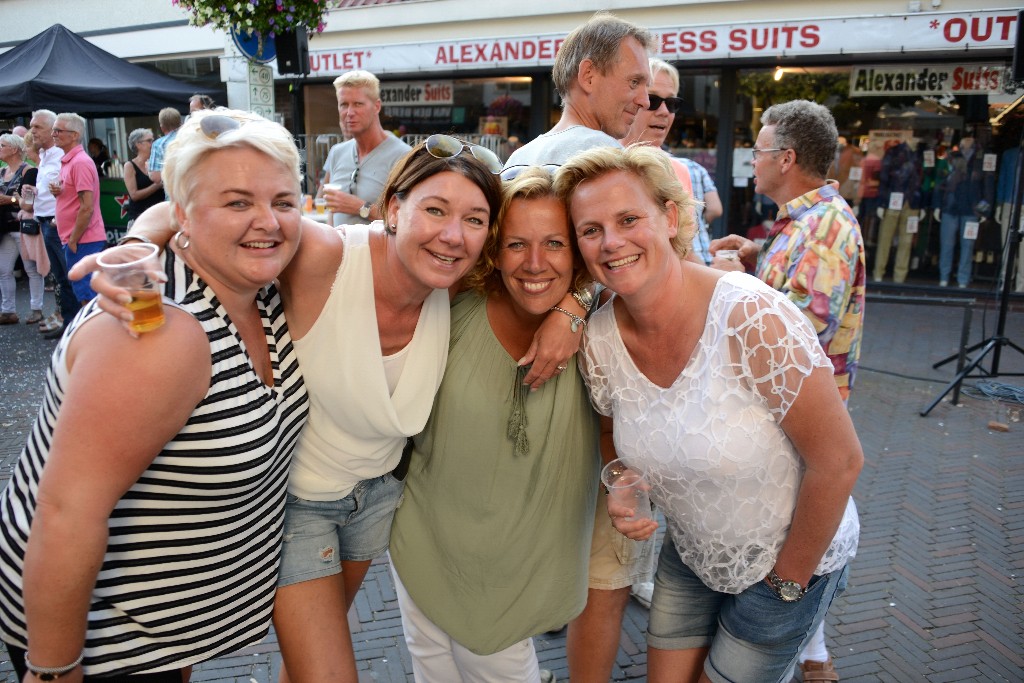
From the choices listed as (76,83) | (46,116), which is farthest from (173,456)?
(76,83)

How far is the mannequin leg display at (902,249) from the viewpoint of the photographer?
11438 mm

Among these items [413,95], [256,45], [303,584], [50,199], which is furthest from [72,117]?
[303,584]

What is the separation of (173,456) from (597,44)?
2.49m

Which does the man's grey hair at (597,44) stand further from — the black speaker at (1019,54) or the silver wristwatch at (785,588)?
the black speaker at (1019,54)

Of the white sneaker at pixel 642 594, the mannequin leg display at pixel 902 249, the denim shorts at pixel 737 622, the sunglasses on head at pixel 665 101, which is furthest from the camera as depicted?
the mannequin leg display at pixel 902 249

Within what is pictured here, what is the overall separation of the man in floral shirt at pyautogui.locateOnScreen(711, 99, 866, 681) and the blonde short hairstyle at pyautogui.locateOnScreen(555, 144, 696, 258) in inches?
41.8

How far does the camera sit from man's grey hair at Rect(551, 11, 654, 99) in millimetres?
3359

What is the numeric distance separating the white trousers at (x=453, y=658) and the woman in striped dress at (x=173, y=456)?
65 centimetres

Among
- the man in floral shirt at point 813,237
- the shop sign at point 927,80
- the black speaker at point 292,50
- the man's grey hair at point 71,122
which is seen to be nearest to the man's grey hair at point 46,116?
the man's grey hair at point 71,122

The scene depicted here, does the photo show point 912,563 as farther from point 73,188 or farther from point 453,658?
point 73,188

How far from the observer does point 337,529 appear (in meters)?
2.56

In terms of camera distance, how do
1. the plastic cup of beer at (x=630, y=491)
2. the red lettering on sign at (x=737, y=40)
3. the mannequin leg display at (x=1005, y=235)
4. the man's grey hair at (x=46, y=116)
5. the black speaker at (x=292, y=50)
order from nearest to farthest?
1. the plastic cup of beer at (x=630, y=491)
2. the black speaker at (x=292, y=50)
3. the man's grey hair at (x=46, y=116)
4. the red lettering on sign at (x=737, y=40)
5. the mannequin leg display at (x=1005, y=235)

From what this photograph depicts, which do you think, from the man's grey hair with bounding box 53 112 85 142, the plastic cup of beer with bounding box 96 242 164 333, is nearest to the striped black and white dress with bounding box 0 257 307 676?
the plastic cup of beer with bounding box 96 242 164 333

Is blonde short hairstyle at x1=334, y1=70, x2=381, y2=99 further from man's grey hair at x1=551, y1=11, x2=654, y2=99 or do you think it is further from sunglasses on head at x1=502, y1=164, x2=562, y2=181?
sunglasses on head at x1=502, y1=164, x2=562, y2=181
